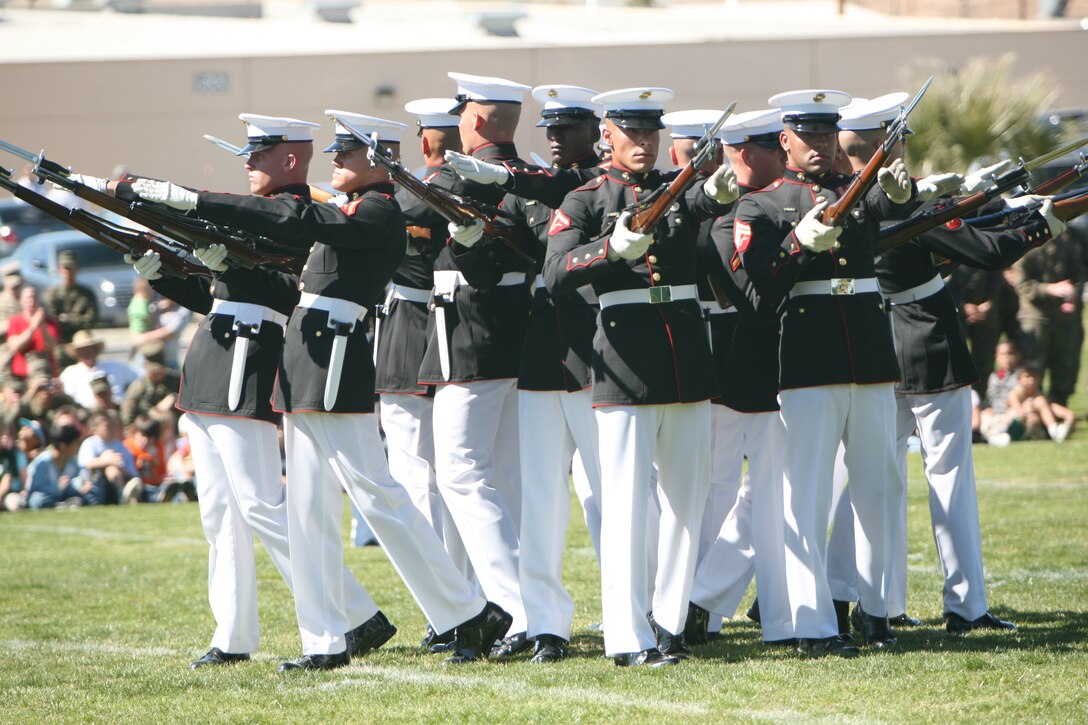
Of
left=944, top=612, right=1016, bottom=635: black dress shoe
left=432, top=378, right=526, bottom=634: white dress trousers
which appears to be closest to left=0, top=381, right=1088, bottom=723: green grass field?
left=944, top=612, right=1016, bottom=635: black dress shoe

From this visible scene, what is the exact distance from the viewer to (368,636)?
7.05m

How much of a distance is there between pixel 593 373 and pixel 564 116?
139cm

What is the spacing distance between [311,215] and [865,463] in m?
2.60

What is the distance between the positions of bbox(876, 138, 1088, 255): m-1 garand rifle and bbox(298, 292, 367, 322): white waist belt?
7.82 ft

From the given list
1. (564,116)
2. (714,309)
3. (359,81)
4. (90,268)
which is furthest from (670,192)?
(359,81)

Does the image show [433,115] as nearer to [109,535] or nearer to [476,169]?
[476,169]

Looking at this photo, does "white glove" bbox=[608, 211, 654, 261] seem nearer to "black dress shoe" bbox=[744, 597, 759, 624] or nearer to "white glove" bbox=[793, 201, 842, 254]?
"white glove" bbox=[793, 201, 842, 254]

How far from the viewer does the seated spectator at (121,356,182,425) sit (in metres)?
14.8

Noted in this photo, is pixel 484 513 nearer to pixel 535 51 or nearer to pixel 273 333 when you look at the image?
pixel 273 333

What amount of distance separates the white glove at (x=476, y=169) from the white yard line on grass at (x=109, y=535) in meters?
5.72

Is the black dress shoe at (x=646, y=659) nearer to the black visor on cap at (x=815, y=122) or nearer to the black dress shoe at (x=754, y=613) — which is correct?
the black dress shoe at (x=754, y=613)

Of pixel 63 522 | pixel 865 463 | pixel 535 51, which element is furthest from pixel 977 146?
pixel 865 463

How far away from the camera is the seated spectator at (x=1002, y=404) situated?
15625 mm

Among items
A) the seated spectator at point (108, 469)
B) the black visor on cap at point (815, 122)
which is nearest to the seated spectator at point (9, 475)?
the seated spectator at point (108, 469)
